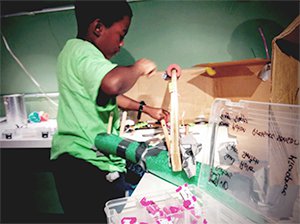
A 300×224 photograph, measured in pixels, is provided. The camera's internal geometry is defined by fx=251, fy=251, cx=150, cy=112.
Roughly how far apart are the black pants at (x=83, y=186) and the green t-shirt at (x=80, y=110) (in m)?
0.04

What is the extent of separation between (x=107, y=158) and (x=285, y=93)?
0.77 m

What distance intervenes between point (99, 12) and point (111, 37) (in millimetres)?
130

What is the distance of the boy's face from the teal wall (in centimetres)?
38

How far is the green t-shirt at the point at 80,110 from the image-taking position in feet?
3.40

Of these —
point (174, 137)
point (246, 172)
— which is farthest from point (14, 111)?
point (246, 172)

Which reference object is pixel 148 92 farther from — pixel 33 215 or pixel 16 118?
pixel 33 215

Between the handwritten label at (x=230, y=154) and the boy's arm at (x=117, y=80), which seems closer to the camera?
the handwritten label at (x=230, y=154)

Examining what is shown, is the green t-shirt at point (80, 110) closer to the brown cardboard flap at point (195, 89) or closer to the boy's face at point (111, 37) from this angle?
the boy's face at point (111, 37)

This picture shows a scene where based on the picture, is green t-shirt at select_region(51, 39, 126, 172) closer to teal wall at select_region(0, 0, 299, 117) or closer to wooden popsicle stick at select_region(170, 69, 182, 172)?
wooden popsicle stick at select_region(170, 69, 182, 172)

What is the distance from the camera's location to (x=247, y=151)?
1.76 feet

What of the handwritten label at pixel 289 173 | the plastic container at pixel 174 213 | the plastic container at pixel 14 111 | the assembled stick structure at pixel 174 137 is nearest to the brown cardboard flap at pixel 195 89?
the plastic container at pixel 14 111

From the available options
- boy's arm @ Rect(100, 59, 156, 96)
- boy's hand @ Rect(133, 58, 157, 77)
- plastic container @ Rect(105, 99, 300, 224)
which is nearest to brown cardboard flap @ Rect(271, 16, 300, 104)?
plastic container @ Rect(105, 99, 300, 224)

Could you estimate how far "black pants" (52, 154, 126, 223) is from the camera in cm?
113

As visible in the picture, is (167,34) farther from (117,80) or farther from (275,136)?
(275,136)
